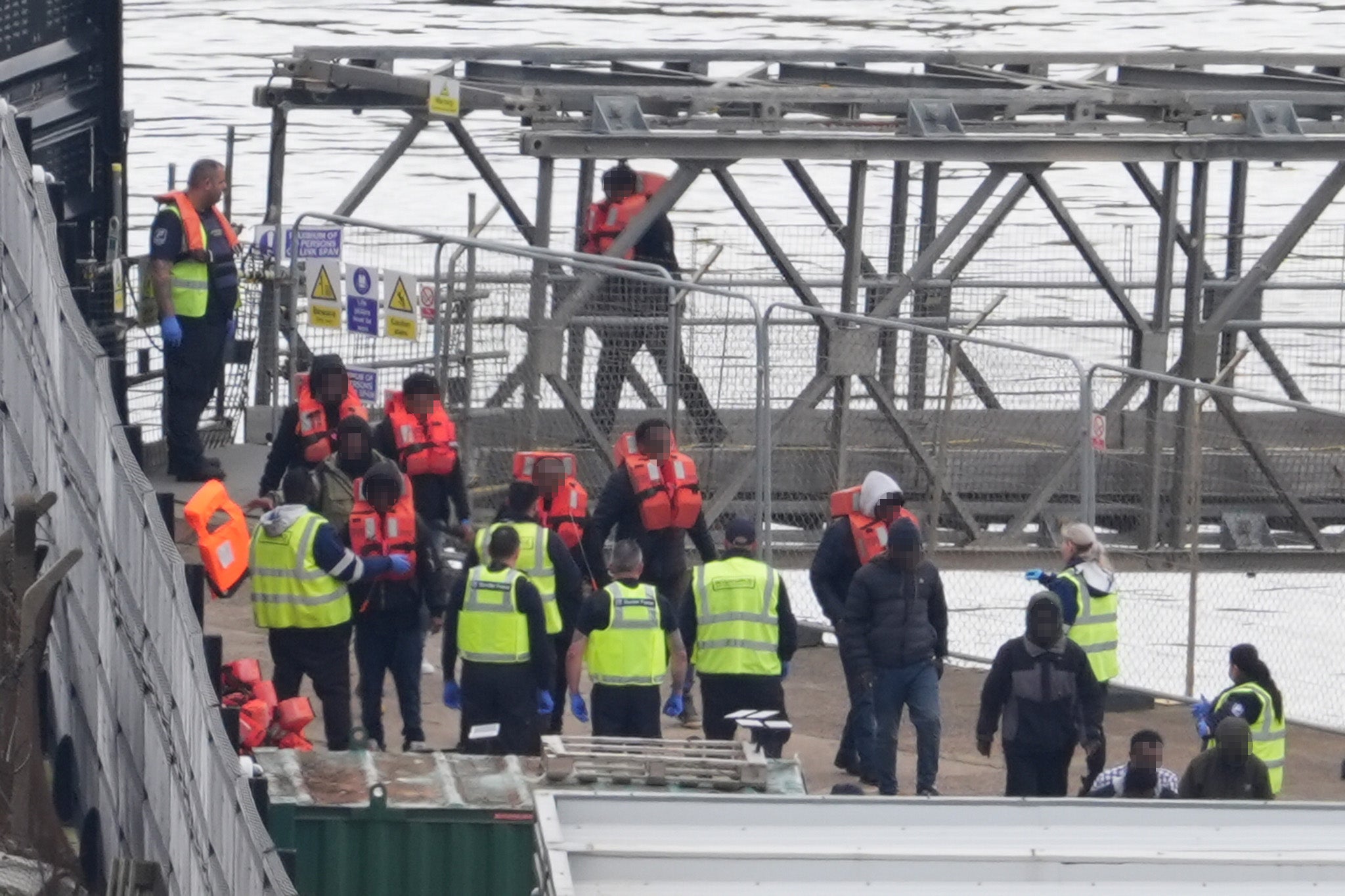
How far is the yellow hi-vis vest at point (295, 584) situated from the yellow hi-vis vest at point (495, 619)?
64 centimetres

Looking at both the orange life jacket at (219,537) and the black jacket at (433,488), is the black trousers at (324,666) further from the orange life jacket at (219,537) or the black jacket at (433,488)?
the black jacket at (433,488)

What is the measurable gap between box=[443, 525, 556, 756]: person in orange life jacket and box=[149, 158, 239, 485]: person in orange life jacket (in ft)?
10.4

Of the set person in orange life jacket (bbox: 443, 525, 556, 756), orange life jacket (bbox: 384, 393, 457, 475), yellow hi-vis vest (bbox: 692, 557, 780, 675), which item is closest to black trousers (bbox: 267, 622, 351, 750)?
person in orange life jacket (bbox: 443, 525, 556, 756)

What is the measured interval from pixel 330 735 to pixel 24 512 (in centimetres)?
396

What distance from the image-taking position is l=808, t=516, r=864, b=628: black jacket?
456 inches

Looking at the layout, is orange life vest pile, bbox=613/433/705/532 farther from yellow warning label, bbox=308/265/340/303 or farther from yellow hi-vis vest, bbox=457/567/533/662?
yellow warning label, bbox=308/265/340/303

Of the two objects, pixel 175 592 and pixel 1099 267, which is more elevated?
pixel 1099 267

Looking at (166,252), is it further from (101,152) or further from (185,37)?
(185,37)

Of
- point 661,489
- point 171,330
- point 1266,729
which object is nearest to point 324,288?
point 171,330

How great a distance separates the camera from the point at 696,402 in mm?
13789

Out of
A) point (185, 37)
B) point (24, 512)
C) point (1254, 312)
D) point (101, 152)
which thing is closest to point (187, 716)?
point (24, 512)

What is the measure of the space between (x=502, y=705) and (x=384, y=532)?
1.01m

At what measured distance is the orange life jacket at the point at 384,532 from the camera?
440 inches

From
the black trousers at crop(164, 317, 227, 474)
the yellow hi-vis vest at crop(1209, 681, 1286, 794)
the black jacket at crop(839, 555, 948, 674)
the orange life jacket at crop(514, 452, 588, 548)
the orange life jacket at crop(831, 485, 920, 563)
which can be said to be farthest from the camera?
the black trousers at crop(164, 317, 227, 474)
